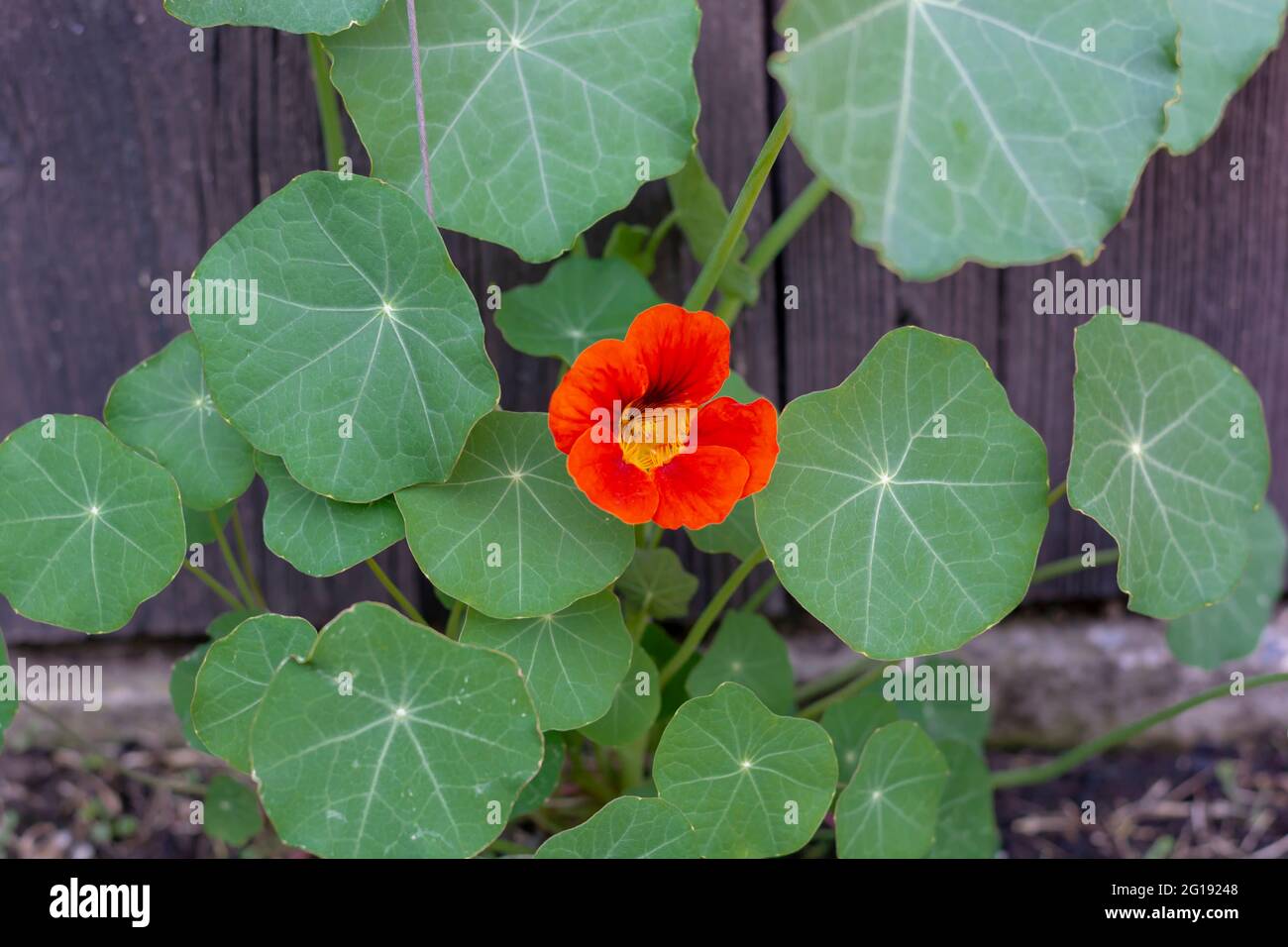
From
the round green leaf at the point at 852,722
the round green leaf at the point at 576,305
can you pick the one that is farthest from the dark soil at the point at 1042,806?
the round green leaf at the point at 576,305

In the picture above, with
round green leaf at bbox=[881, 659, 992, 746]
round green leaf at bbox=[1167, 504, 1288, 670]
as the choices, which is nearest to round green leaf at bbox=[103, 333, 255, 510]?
round green leaf at bbox=[881, 659, 992, 746]

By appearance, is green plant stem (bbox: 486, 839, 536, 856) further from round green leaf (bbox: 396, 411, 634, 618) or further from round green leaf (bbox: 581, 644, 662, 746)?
round green leaf (bbox: 396, 411, 634, 618)

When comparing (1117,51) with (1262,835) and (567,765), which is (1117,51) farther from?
(1262,835)

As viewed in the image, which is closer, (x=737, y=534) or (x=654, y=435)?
(x=654, y=435)

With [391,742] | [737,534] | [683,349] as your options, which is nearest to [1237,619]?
[737,534]

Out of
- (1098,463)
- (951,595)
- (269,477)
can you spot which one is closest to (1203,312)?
(1098,463)

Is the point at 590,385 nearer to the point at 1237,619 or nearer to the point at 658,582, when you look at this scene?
the point at 658,582

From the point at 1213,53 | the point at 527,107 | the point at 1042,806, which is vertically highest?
the point at 1213,53
